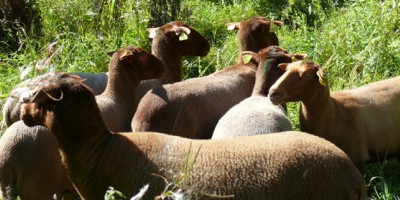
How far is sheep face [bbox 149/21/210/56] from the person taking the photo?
28.1 feet

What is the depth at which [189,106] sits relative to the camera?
7258 mm

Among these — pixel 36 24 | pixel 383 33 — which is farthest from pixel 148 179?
pixel 36 24

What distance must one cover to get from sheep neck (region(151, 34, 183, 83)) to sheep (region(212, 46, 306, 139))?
52.5 inches

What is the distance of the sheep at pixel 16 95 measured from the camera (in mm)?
5023

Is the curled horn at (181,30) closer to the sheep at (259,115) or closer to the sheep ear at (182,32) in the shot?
the sheep ear at (182,32)

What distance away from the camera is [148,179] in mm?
4953

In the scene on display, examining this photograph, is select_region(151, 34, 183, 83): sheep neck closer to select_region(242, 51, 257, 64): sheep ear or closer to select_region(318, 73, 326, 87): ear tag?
select_region(242, 51, 257, 64): sheep ear

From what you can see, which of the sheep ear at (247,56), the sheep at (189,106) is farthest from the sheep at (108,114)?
the sheep ear at (247,56)

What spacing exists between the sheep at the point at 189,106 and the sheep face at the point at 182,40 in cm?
96

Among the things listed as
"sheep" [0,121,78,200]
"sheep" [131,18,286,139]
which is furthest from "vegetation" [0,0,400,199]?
"sheep" [0,121,78,200]

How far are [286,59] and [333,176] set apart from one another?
2798 millimetres

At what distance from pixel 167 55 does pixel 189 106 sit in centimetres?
148

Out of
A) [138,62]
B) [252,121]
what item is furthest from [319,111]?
[138,62]

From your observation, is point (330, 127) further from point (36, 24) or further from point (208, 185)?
point (36, 24)
